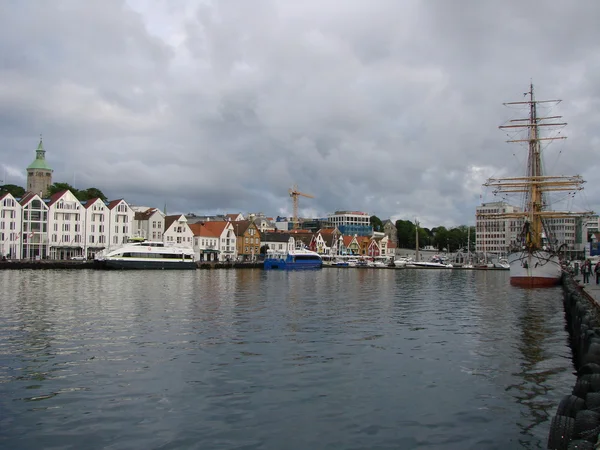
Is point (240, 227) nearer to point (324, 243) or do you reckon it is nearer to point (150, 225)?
point (150, 225)

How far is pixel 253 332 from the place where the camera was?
25578 millimetres

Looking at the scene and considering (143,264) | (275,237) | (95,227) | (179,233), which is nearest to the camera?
(143,264)

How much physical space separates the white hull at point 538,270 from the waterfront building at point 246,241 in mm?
82644

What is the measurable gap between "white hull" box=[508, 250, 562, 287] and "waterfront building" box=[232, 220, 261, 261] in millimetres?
82644

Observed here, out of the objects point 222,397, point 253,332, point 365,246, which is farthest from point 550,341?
point 365,246

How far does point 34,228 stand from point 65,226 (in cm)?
571

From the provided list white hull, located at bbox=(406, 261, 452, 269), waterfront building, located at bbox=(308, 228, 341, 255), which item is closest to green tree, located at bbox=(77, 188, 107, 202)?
waterfront building, located at bbox=(308, 228, 341, 255)

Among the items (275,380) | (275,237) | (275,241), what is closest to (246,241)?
(275,241)

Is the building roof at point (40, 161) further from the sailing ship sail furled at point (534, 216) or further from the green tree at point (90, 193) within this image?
the sailing ship sail furled at point (534, 216)

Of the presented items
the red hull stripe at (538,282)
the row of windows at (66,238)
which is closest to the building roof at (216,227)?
the row of windows at (66,238)

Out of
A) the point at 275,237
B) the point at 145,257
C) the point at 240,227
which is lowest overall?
the point at 145,257

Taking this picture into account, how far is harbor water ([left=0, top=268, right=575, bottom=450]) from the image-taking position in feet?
41.7

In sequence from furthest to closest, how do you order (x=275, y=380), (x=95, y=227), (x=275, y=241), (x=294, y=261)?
(x=275, y=241)
(x=294, y=261)
(x=95, y=227)
(x=275, y=380)

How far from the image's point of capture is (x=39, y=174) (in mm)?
162875
